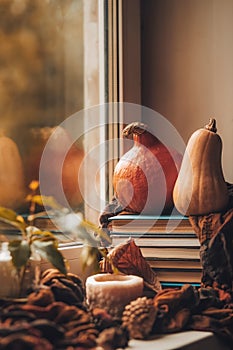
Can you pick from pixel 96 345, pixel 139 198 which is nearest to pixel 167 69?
pixel 139 198

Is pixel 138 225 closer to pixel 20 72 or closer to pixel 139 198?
pixel 139 198

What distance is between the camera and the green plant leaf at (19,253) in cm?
109

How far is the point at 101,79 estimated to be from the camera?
169cm

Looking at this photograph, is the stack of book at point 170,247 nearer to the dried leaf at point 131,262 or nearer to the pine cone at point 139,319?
the dried leaf at point 131,262

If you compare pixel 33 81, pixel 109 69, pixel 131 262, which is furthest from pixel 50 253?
pixel 109 69

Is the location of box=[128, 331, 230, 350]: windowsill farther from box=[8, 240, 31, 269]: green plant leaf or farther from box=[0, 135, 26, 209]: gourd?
box=[0, 135, 26, 209]: gourd

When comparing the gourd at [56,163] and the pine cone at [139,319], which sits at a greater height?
the gourd at [56,163]

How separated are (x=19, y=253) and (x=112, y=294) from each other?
0.20 m

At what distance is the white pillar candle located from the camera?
1209 millimetres

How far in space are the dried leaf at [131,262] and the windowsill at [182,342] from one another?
0.66 feet

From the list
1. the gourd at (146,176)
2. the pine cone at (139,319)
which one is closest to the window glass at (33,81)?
the gourd at (146,176)

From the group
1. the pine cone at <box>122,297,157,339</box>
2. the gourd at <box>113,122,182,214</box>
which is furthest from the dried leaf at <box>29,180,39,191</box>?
the pine cone at <box>122,297,157,339</box>

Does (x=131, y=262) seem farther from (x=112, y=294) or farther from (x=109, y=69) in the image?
(x=109, y=69)

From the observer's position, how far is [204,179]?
4.48 ft
